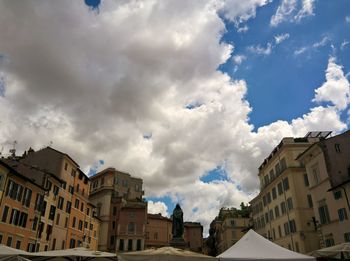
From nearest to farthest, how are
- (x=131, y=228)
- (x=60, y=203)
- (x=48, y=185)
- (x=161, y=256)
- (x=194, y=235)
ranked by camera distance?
(x=161, y=256), (x=48, y=185), (x=60, y=203), (x=131, y=228), (x=194, y=235)

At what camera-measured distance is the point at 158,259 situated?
1151 cm

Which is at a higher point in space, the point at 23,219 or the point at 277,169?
the point at 277,169

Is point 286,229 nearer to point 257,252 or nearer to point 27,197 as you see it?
point 257,252

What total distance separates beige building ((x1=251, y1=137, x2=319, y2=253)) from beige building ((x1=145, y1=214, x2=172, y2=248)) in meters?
30.4

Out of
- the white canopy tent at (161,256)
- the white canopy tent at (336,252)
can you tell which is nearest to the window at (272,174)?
the white canopy tent at (336,252)

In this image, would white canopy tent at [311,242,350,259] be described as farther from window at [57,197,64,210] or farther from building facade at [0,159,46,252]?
window at [57,197,64,210]

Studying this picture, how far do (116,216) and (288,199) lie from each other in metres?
38.9

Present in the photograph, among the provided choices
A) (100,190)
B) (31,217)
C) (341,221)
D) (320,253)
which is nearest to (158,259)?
(320,253)

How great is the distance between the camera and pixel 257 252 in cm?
1271

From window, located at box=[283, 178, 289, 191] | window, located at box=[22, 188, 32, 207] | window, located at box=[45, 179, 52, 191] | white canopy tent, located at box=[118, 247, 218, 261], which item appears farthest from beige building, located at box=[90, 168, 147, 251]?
white canopy tent, located at box=[118, 247, 218, 261]

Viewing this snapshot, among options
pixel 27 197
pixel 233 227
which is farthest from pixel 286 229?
pixel 233 227

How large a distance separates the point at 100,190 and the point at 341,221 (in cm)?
5342

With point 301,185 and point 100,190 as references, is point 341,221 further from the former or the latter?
point 100,190

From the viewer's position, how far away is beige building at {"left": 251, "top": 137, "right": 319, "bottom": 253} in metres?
38.0
